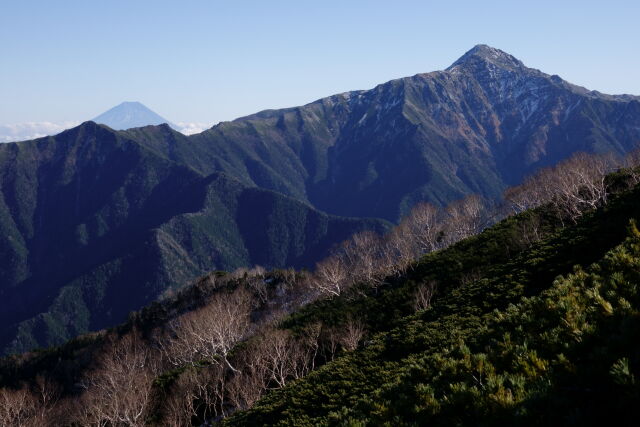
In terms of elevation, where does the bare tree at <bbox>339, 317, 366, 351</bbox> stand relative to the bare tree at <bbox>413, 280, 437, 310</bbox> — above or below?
below

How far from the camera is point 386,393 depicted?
663 inches

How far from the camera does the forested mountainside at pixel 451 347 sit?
36.9ft

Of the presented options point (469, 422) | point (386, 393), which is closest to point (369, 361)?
point (386, 393)

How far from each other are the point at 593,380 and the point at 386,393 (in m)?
8.16

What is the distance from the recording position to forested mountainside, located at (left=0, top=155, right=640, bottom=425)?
11.2 meters

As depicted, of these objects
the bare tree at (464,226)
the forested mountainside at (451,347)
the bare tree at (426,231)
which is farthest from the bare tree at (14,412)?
the bare tree at (464,226)

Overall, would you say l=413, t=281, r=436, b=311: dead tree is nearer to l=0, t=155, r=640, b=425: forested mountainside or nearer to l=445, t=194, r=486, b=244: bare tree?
l=0, t=155, r=640, b=425: forested mountainside

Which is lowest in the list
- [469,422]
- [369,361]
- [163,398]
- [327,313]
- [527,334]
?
[163,398]

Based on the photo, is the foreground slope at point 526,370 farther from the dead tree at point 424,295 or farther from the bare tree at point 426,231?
the bare tree at point 426,231

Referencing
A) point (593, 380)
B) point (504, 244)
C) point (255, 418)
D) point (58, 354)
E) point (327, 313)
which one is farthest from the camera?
point (58, 354)

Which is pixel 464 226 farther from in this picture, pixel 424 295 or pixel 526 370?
pixel 526 370

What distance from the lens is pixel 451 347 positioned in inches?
813

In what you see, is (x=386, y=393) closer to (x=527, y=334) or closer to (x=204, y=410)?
(x=527, y=334)

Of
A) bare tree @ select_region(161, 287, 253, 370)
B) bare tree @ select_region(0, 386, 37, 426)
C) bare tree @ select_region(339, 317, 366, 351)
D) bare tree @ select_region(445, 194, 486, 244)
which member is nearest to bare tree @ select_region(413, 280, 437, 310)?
bare tree @ select_region(339, 317, 366, 351)
